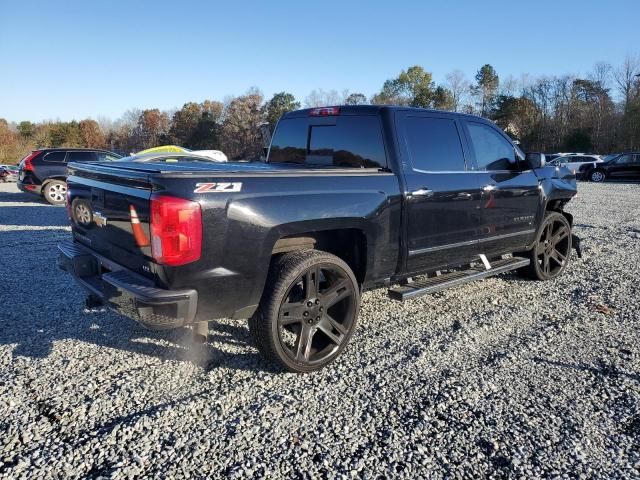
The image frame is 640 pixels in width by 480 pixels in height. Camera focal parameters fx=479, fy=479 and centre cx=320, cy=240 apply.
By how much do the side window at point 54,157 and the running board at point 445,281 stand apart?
13.0 meters

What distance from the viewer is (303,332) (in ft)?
11.3

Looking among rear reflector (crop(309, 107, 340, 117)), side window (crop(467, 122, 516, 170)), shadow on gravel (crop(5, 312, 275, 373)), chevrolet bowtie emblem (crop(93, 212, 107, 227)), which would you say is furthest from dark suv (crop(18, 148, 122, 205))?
side window (crop(467, 122, 516, 170))

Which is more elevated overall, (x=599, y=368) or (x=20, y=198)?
(x=20, y=198)

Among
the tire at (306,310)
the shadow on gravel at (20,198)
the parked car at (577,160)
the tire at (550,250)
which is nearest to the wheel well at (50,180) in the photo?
the shadow on gravel at (20,198)

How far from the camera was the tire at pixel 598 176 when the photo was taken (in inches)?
1041

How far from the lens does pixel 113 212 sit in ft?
Answer: 10.6

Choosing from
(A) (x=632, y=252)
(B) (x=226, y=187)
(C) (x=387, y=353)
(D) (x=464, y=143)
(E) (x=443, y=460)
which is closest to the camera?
(E) (x=443, y=460)

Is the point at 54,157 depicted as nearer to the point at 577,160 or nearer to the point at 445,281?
the point at 445,281

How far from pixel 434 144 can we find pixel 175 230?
2601 mm

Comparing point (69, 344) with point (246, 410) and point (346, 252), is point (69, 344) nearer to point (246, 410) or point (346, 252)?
point (246, 410)

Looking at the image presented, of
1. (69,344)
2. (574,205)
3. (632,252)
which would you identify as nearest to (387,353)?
(69,344)

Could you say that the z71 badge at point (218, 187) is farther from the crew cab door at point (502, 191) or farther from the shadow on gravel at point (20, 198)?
the shadow on gravel at point (20, 198)

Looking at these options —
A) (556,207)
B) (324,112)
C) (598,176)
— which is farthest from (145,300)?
(598,176)

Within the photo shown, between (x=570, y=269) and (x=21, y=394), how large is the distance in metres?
6.41
